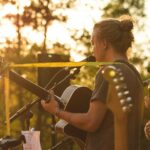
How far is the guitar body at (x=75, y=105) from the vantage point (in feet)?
13.7

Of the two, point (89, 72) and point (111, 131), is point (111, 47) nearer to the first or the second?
point (111, 131)

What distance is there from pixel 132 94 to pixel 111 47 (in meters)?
0.32

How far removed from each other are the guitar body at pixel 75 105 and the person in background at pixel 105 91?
46 cm

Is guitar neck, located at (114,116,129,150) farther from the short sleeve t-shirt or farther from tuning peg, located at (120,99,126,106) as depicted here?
the short sleeve t-shirt

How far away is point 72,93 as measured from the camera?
4.43m

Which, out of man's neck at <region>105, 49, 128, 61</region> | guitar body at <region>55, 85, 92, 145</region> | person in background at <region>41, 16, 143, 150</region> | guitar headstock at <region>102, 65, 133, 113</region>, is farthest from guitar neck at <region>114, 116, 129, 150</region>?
guitar body at <region>55, 85, 92, 145</region>

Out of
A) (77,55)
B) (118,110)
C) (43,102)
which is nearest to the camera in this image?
(118,110)

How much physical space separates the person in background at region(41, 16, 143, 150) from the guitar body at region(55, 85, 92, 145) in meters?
0.46

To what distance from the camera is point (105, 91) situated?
347 centimetres

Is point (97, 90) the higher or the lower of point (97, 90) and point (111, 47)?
the lower

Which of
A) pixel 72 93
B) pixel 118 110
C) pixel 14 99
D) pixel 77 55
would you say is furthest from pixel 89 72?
pixel 118 110

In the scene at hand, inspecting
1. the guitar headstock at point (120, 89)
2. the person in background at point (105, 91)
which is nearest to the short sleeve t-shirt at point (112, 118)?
the person in background at point (105, 91)

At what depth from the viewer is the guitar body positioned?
164 inches

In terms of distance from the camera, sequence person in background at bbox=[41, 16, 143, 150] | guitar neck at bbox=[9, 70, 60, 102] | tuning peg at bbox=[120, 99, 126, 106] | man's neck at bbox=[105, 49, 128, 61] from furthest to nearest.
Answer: guitar neck at bbox=[9, 70, 60, 102], man's neck at bbox=[105, 49, 128, 61], person in background at bbox=[41, 16, 143, 150], tuning peg at bbox=[120, 99, 126, 106]
